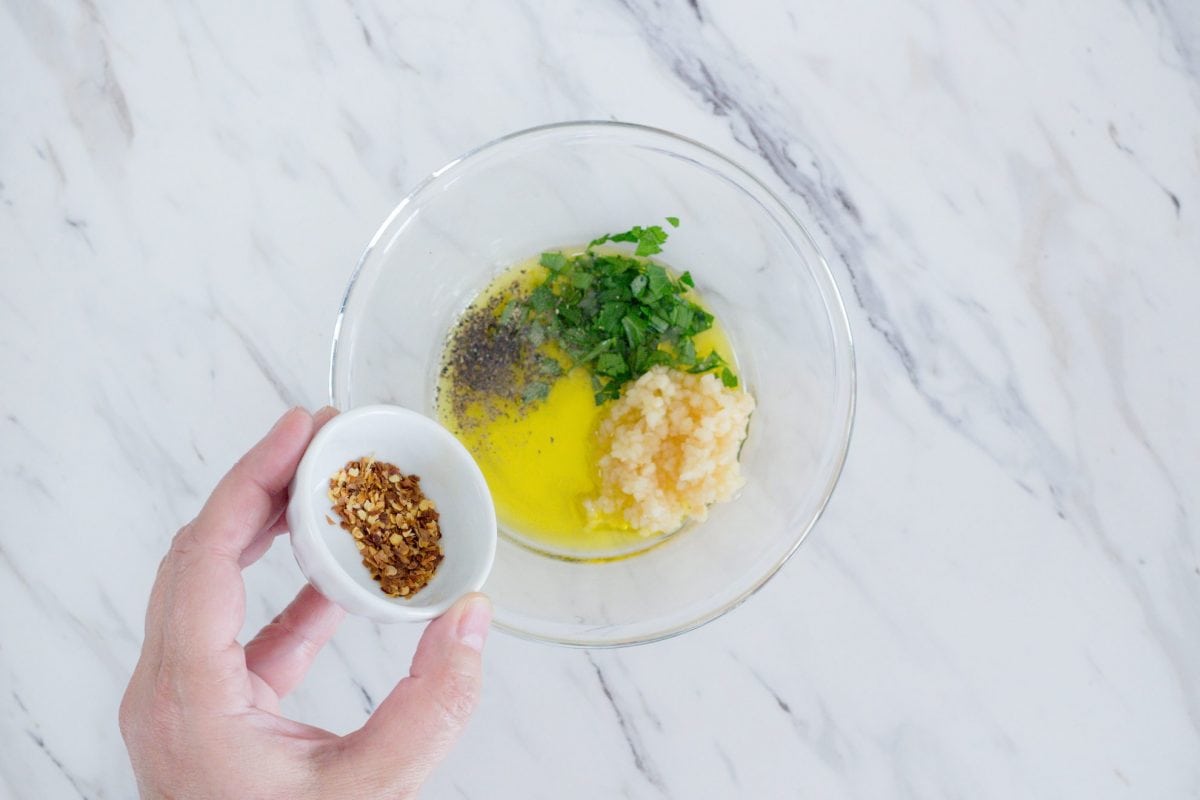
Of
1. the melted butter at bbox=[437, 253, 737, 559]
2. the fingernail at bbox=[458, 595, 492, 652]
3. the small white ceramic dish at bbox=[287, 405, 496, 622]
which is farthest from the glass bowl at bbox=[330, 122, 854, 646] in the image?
the fingernail at bbox=[458, 595, 492, 652]

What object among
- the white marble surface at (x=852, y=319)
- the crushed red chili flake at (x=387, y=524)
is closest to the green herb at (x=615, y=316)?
the white marble surface at (x=852, y=319)

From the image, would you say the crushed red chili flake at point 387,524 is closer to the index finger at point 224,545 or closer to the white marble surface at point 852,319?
the index finger at point 224,545

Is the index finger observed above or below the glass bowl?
above

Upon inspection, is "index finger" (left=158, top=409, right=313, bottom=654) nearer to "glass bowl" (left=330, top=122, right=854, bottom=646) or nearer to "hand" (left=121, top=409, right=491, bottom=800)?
"hand" (left=121, top=409, right=491, bottom=800)

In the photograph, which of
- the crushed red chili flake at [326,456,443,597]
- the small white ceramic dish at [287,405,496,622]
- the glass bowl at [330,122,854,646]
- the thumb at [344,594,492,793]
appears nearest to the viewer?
the thumb at [344,594,492,793]

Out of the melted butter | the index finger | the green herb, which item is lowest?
the melted butter

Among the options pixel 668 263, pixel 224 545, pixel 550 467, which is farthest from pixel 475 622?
pixel 668 263
